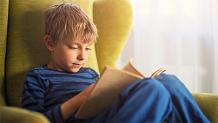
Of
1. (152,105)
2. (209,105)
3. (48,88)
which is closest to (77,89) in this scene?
(48,88)

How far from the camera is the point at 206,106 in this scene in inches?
49.6

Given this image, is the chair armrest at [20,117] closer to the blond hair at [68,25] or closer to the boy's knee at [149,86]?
the boy's knee at [149,86]

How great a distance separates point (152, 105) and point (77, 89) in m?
0.32

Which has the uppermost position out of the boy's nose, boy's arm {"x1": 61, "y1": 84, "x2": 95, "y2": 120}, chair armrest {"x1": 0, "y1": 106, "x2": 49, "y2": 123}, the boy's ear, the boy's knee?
the boy's ear

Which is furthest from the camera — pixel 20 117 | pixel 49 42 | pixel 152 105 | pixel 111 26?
pixel 111 26

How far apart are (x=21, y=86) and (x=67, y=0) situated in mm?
374

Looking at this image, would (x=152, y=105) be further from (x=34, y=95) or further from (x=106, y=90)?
(x=34, y=95)

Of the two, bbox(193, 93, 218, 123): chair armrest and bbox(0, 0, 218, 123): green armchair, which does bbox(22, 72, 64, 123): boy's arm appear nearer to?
bbox(0, 0, 218, 123): green armchair

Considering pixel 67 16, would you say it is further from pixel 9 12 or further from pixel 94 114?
pixel 94 114

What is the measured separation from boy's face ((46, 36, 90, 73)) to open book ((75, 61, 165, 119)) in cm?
22

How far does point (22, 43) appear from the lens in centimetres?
135

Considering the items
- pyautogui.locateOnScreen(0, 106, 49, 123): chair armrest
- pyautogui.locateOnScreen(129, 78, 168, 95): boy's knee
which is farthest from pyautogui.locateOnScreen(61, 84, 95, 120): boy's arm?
pyautogui.locateOnScreen(0, 106, 49, 123): chair armrest

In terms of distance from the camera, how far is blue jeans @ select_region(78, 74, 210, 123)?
99 cm

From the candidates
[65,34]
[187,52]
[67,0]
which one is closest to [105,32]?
[67,0]
